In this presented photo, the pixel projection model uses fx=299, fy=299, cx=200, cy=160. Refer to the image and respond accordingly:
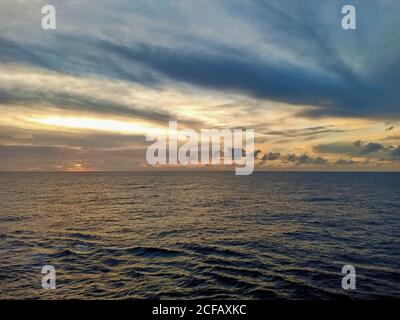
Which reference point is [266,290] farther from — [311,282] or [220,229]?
[220,229]

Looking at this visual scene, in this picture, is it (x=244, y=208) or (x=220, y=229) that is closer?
(x=220, y=229)

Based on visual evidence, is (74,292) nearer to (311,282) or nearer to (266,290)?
(266,290)

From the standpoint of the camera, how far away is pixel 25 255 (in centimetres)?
2983

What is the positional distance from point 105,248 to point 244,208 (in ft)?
121

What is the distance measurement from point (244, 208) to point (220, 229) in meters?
22.6

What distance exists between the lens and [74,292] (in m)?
21.3
